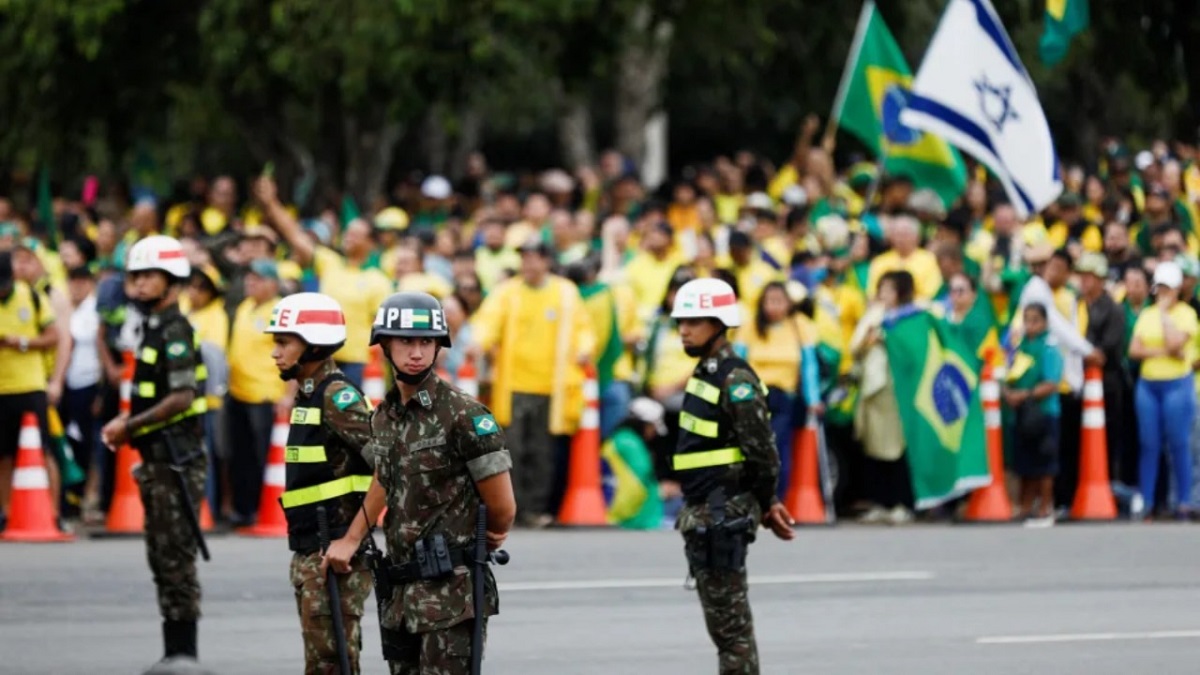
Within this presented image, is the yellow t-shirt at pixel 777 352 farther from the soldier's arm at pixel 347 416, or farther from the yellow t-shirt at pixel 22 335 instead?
the soldier's arm at pixel 347 416

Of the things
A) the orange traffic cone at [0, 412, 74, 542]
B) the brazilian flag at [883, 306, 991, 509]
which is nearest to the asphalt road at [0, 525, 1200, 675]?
the orange traffic cone at [0, 412, 74, 542]

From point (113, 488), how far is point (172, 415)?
6.43m

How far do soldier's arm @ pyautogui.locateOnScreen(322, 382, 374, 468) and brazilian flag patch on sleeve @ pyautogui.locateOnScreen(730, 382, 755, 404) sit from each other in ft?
5.30

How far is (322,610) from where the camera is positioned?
10.3 m

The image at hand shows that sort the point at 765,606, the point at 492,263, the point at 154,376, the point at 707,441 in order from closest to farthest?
the point at 707,441
the point at 154,376
the point at 765,606
the point at 492,263

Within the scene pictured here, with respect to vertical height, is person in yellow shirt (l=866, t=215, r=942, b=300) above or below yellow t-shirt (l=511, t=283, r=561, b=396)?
above

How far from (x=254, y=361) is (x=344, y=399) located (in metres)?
8.33

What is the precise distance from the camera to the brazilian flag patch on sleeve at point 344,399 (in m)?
10.4

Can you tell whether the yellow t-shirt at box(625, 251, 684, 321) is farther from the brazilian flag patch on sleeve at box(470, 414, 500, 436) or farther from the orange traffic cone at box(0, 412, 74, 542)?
the brazilian flag patch on sleeve at box(470, 414, 500, 436)

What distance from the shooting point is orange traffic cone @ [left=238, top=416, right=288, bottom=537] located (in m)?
17.8

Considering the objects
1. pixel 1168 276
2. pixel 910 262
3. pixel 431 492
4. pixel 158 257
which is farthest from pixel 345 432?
pixel 910 262

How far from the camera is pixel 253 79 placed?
90.2ft

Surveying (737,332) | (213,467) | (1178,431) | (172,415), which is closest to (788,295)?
(737,332)

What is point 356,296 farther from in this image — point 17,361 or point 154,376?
point 154,376
